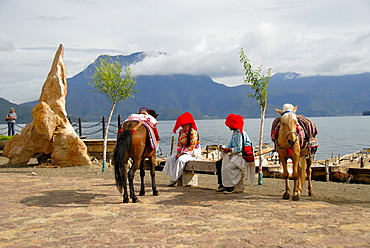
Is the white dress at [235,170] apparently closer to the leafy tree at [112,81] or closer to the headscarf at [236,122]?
the headscarf at [236,122]

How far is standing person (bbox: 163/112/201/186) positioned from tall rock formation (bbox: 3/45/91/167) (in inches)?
233

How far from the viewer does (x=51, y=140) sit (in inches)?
579

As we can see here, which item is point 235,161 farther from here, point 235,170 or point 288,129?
point 288,129

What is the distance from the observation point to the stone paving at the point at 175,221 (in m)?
4.90

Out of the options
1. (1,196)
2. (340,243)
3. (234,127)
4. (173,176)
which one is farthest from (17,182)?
(340,243)

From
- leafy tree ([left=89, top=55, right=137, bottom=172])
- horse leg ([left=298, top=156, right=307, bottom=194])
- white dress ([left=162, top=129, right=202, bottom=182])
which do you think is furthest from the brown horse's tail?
leafy tree ([left=89, top=55, right=137, bottom=172])

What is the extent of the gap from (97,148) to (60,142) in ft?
12.4

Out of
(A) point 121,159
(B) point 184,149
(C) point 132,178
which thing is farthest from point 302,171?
(A) point 121,159

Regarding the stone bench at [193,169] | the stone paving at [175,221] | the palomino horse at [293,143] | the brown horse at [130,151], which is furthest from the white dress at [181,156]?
the palomino horse at [293,143]

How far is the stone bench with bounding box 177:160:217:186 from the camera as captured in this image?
943 cm

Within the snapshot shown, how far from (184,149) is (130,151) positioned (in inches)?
91.7

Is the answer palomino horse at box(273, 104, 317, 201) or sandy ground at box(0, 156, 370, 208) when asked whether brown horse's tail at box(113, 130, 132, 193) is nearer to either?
sandy ground at box(0, 156, 370, 208)

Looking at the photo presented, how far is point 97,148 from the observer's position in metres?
18.1

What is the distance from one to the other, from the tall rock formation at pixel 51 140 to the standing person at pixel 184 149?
5908mm
